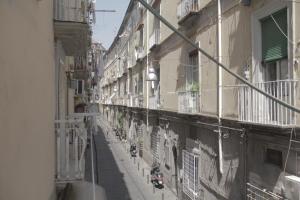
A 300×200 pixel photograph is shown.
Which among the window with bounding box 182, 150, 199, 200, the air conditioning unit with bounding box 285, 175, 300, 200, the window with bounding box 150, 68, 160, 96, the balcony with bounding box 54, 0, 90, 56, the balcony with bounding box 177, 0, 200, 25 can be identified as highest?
the balcony with bounding box 177, 0, 200, 25

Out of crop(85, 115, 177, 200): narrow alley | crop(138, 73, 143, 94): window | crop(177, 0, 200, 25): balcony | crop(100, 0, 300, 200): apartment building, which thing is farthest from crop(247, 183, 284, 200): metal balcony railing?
crop(138, 73, 143, 94): window

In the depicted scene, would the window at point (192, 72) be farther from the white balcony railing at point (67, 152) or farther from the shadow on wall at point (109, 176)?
the white balcony railing at point (67, 152)

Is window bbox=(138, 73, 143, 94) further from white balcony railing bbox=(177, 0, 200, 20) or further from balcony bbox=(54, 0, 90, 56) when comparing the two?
balcony bbox=(54, 0, 90, 56)

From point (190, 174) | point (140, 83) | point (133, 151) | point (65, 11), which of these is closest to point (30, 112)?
point (65, 11)

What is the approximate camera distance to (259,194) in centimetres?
1075

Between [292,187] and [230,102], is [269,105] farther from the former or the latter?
[230,102]

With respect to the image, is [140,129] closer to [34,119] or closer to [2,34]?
[34,119]

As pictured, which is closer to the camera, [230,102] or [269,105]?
[269,105]

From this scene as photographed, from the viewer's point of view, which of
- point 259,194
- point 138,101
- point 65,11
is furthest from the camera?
point 138,101

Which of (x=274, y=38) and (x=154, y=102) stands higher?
(x=274, y=38)

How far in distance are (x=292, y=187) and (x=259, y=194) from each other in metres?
2.06

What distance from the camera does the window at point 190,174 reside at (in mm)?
16672

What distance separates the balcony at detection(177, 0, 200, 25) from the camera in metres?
15.5

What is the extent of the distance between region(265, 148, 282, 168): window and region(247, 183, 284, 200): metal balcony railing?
65 centimetres
